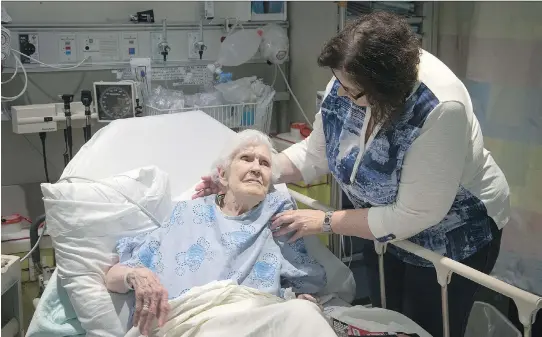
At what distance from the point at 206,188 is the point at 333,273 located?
1.80ft

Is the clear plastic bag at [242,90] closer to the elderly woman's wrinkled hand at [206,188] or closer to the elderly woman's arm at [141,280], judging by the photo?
the elderly woman's wrinkled hand at [206,188]

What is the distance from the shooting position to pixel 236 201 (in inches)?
79.7

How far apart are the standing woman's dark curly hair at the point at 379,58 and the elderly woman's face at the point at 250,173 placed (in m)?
0.57

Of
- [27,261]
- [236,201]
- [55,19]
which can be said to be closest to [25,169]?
[27,261]

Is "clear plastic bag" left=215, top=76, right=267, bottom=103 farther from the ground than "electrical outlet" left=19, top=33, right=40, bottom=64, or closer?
closer

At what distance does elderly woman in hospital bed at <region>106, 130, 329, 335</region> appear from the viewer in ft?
5.79

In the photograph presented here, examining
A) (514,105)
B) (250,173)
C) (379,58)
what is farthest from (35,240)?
(514,105)

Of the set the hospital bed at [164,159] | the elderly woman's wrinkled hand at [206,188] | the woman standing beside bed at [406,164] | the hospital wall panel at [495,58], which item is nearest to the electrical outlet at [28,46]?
the hospital bed at [164,159]

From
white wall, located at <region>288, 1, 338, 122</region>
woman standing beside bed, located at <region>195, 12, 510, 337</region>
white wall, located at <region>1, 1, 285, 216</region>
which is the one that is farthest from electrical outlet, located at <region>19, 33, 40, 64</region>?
woman standing beside bed, located at <region>195, 12, 510, 337</region>

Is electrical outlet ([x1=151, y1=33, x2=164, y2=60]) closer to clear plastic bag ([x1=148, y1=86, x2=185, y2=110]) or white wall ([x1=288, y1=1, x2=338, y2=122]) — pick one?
clear plastic bag ([x1=148, y1=86, x2=185, y2=110])

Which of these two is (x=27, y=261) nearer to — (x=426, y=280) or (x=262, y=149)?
(x=262, y=149)

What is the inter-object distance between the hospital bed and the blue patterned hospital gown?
0.37 ft

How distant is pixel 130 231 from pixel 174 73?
1304 mm

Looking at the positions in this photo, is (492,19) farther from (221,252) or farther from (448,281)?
(221,252)
